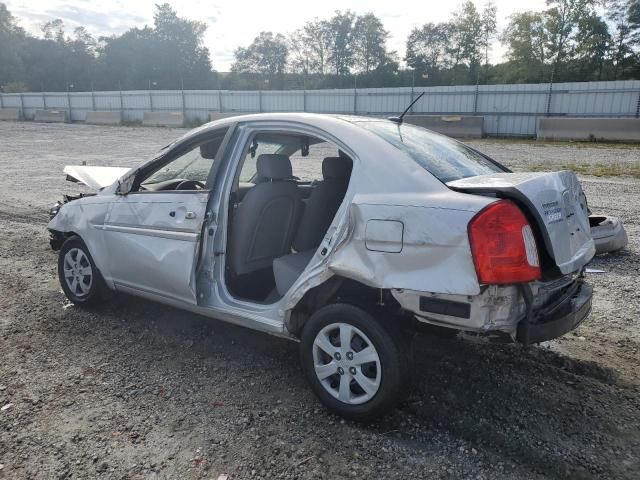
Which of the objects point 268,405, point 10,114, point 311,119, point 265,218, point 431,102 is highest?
point 431,102

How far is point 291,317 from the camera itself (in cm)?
321

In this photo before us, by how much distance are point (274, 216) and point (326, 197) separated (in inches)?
15.9

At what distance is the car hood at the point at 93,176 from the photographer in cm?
520

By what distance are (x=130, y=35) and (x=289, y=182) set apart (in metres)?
88.5

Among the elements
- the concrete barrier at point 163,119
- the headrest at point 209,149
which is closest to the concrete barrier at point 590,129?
the headrest at point 209,149

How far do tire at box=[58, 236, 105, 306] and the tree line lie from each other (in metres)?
49.6

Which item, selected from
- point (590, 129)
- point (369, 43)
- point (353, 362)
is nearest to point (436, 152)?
point (353, 362)

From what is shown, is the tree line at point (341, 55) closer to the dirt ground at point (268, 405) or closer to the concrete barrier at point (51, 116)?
the concrete barrier at point (51, 116)

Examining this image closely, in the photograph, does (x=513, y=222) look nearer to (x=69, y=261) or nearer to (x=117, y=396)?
(x=117, y=396)

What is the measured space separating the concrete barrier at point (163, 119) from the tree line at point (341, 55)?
29.8m

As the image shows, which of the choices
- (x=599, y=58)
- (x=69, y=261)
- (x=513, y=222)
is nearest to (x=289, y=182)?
(x=513, y=222)

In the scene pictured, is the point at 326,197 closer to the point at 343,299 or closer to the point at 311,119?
the point at 311,119

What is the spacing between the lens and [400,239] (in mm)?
2631

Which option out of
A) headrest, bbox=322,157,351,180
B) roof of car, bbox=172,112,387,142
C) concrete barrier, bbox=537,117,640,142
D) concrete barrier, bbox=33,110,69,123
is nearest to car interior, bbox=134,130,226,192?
roof of car, bbox=172,112,387,142
